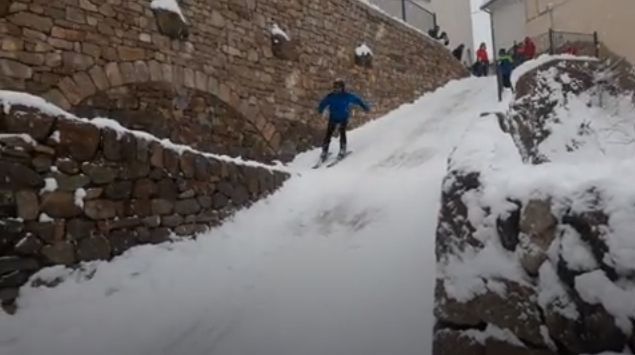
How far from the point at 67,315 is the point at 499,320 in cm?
308

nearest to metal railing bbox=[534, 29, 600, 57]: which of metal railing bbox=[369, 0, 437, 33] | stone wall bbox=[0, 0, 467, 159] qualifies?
metal railing bbox=[369, 0, 437, 33]

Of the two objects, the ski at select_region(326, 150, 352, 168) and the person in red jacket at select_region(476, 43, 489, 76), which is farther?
the person in red jacket at select_region(476, 43, 489, 76)

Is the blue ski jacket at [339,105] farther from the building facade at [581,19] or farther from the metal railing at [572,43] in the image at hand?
the building facade at [581,19]

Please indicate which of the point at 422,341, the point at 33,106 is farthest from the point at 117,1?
the point at 422,341

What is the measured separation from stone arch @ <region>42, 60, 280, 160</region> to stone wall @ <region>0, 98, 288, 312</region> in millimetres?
1800

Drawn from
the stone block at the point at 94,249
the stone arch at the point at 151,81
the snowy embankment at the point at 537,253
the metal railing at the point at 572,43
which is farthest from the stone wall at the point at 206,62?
the metal railing at the point at 572,43

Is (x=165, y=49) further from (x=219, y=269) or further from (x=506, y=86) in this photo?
(x=506, y=86)

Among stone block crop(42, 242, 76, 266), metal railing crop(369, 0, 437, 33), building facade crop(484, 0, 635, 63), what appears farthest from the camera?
building facade crop(484, 0, 635, 63)

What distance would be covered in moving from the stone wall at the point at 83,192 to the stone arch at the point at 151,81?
180 cm

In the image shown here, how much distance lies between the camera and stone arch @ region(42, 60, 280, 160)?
20.2 ft

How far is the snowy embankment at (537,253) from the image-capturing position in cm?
195

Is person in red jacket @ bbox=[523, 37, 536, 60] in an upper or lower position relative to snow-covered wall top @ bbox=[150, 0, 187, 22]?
upper

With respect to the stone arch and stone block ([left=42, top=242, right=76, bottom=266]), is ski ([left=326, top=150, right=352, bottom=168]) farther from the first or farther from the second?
stone block ([left=42, top=242, right=76, bottom=266])

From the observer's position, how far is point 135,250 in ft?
15.6
